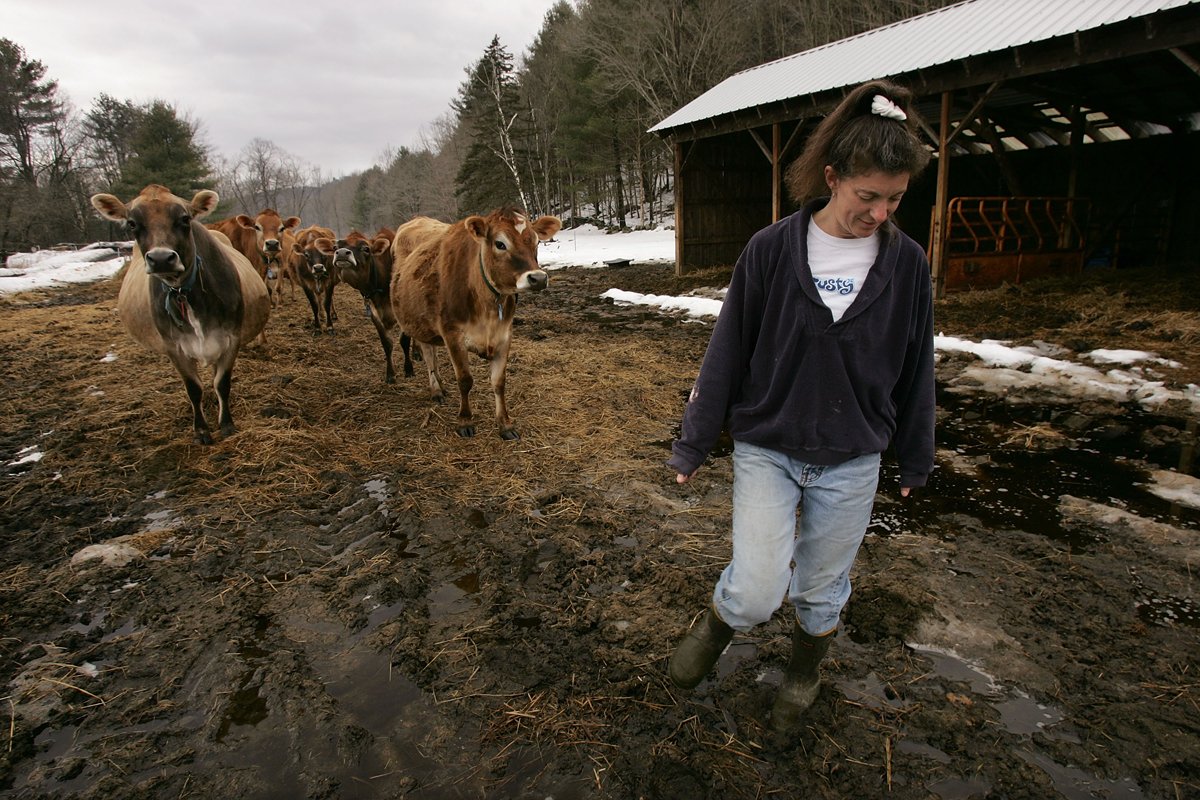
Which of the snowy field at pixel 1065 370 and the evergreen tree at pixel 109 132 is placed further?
the evergreen tree at pixel 109 132

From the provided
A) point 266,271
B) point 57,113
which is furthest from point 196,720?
point 57,113

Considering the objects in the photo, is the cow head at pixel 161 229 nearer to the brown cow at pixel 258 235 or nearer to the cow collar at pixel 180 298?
the cow collar at pixel 180 298

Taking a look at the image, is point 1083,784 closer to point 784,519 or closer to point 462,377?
point 784,519

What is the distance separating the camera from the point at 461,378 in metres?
5.13

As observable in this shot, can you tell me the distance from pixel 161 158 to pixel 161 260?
38.4 metres

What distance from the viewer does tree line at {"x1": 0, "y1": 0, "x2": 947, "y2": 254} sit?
29562 mm

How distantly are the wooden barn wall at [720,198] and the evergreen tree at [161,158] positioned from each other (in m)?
30.1

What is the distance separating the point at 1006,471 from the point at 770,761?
3.19m

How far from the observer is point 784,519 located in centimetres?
191

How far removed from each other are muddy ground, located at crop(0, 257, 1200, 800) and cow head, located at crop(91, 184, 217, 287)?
1.47m

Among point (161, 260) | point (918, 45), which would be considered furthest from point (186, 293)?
point (918, 45)

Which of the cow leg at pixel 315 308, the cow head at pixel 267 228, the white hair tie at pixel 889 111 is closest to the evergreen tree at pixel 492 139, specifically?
the cow head at pixel 267 228

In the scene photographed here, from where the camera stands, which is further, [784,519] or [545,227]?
[545,227]

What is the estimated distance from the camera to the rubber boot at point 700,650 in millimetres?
2115
